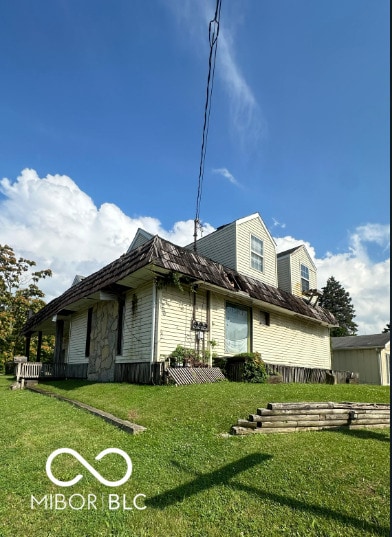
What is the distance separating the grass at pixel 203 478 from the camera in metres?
3.58

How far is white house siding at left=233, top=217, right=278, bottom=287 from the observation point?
1830cm

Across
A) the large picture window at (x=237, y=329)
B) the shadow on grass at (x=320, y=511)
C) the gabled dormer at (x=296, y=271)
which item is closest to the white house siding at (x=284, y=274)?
the gabled dormer at (x=296, y=271)

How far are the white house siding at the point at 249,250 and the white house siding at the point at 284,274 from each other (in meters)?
2.21

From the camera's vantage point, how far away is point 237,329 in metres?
16.0

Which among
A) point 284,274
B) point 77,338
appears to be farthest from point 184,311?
point 284,274

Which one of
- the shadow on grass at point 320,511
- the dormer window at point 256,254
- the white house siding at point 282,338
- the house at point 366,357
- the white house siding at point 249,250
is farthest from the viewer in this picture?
the house at point 366,357

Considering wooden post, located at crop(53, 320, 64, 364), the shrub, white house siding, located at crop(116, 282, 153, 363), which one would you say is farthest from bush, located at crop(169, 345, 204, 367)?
wooden post, located at crop(53, 320, 64, 364)

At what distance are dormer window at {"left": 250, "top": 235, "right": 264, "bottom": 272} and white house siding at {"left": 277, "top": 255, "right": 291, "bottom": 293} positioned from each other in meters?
3.44

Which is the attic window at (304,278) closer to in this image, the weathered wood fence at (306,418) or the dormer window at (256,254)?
the dormer window at (256,254)

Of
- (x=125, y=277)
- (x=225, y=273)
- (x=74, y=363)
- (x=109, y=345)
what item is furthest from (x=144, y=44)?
(x=74, y=363)

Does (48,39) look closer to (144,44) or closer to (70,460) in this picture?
(144,44)

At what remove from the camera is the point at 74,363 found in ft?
62.0

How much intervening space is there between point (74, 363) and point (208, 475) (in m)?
15.7

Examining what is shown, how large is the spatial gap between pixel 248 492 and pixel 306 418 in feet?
8.71
